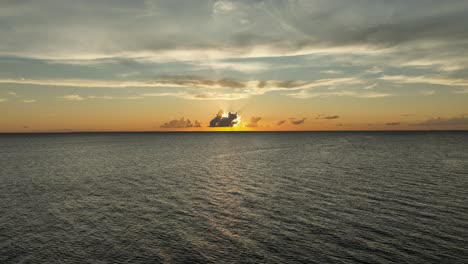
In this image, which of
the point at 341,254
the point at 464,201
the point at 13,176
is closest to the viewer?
the point at 341,254

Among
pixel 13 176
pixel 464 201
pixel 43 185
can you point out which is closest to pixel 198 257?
pixel 464 201

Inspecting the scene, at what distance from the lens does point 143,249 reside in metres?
33.3

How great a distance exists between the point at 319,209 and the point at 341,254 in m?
16.4

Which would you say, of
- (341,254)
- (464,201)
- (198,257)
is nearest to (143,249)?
(198,257)

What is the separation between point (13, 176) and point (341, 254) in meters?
81.7

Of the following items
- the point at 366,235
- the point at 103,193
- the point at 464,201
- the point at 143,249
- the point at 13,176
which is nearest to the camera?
the point at 143,249

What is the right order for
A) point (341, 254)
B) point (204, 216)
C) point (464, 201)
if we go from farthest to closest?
1. point (464, 201)
2. point (204, 216)
3. point (341, 254)

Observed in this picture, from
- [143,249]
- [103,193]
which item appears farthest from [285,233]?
[103,193]

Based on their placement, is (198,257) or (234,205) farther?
(234,205)

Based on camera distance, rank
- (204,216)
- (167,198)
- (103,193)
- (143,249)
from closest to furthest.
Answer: (143,249), (204,216), (167,198), (103,193)

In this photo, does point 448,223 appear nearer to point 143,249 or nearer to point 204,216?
point 204,216

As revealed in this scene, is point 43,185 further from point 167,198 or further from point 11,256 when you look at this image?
point 11,256

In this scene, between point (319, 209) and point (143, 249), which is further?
point (319, 209)

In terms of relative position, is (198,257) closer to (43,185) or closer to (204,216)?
(204,216)
